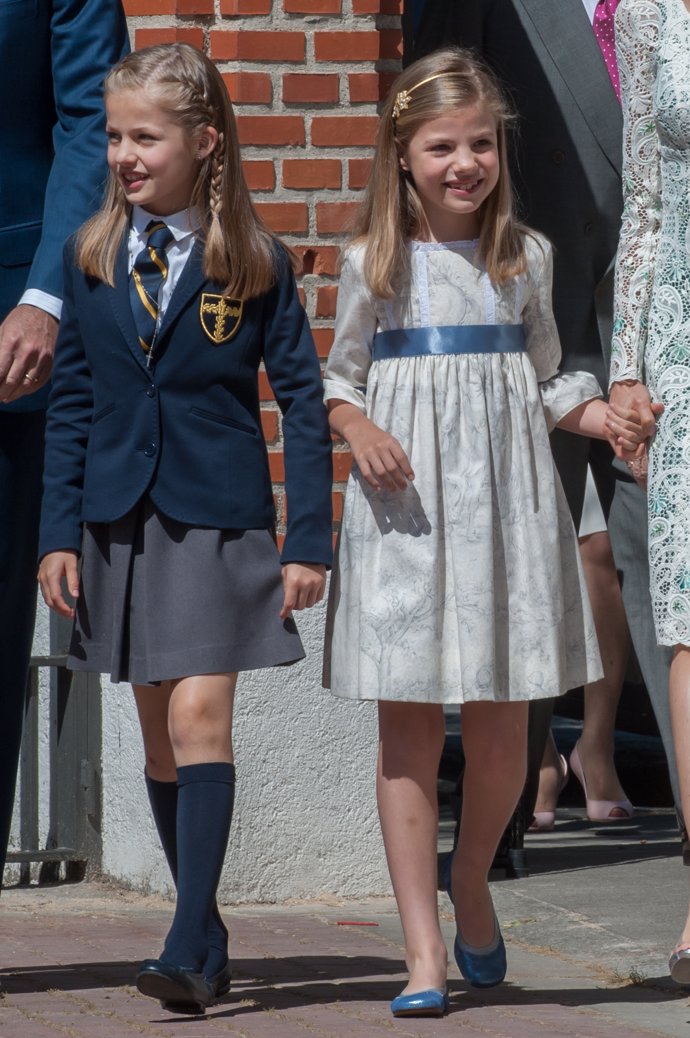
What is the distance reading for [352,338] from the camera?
4.04 m

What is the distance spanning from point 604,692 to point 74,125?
9.62 feet

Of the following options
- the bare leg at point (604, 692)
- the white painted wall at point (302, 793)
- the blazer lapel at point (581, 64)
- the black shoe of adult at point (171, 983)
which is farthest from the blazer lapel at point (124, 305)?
the bare leg at point (604, 692)

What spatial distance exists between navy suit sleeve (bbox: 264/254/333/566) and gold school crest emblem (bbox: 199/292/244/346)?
0.07 meters

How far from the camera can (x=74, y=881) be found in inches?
223

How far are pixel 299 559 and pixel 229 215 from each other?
2.20 feet

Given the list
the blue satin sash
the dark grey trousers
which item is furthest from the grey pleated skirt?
the dark grey trousers

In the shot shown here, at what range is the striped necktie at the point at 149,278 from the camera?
3.91 metres

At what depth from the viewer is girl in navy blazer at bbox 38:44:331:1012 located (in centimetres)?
384

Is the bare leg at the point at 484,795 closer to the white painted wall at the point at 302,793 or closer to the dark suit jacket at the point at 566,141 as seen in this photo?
the white painted wall at the point at 302,793

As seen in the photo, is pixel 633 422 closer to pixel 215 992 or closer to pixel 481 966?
pixel 481 966

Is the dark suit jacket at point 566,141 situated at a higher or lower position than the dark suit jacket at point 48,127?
higher

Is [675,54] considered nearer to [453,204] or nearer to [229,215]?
[453,204]

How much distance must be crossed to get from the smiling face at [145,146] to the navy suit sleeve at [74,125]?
0.03 meters

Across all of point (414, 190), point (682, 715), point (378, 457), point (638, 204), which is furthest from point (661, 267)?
point (682, 715)
